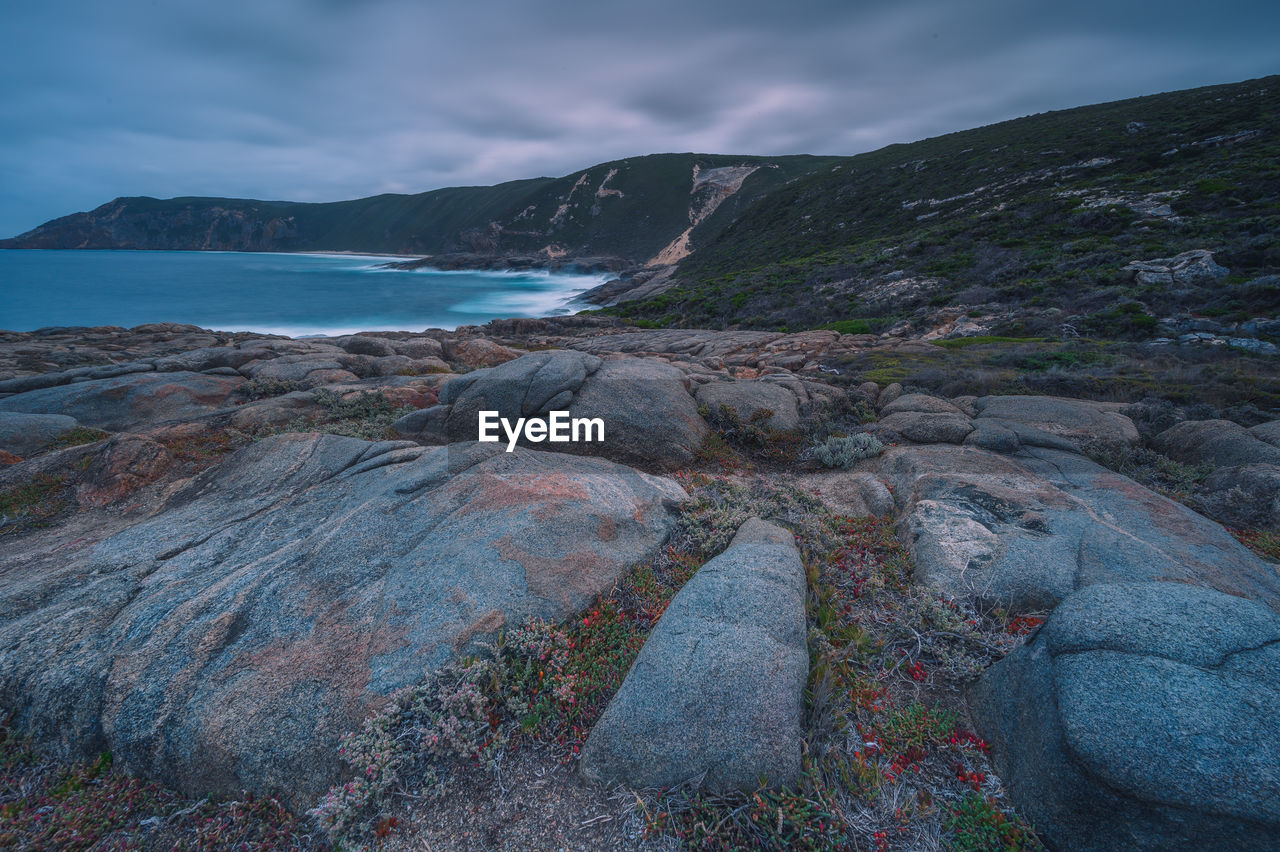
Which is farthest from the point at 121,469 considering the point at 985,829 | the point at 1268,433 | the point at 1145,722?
the point at 1268,433

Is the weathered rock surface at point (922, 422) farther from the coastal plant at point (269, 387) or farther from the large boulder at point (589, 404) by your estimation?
the coastal plant at point (269, 387)

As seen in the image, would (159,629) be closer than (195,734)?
No

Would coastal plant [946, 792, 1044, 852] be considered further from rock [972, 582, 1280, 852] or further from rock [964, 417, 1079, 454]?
rock [964, 417, 1079, 454]

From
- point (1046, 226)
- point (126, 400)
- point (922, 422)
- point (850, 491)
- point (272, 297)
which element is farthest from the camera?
point (272, 297)

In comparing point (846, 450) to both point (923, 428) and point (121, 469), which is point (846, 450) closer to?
point (923, 428)

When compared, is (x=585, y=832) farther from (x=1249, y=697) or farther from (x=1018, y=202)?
(x=1018, y=202)

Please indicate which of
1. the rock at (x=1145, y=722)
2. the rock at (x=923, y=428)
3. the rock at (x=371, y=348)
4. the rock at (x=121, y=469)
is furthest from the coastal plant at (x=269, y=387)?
the rock at (x=1145, y=722)

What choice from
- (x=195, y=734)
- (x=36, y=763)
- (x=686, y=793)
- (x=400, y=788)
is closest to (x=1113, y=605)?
(x=686, y=793)
